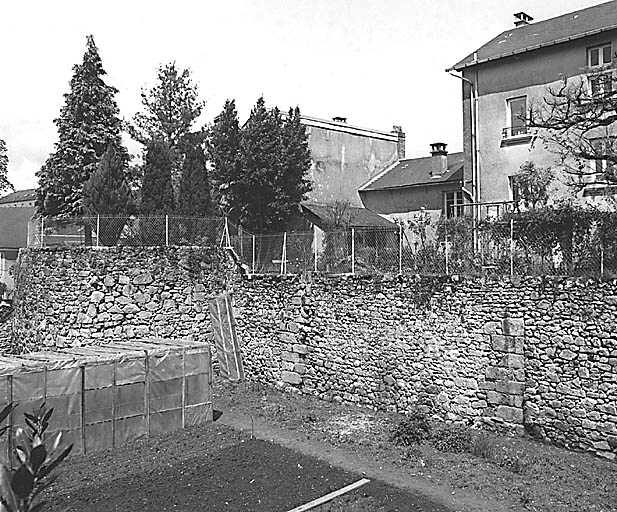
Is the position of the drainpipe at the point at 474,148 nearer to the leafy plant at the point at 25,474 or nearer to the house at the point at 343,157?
the house at the point at 343,157

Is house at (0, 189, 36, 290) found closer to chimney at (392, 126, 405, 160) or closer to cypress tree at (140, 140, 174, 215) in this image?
cypress tree at (140, 140, 174, 215)

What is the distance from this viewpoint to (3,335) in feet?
74.7

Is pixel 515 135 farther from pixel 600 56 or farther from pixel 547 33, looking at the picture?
pixel 547 33

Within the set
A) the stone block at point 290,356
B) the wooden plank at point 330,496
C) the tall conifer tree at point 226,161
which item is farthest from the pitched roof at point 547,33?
the wooden plank at point 330,496

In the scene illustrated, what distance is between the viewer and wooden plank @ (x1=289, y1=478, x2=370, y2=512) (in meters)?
9.87

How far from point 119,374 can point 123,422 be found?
98 cm

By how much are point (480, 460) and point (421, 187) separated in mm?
17071

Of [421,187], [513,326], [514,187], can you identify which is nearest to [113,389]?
[513,326]

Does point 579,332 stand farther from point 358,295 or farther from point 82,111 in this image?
point 82,111

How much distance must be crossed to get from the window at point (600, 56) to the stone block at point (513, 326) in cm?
1062

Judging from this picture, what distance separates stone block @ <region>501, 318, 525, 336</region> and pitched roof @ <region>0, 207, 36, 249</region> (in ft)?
113

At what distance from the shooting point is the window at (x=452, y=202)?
25642mm

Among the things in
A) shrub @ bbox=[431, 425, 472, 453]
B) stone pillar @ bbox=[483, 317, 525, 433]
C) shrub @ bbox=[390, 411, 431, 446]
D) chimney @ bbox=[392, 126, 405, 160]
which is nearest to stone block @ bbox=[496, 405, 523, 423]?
stone pillar @ bbox=[483, 317, 525, 433]

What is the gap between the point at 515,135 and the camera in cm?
2189
